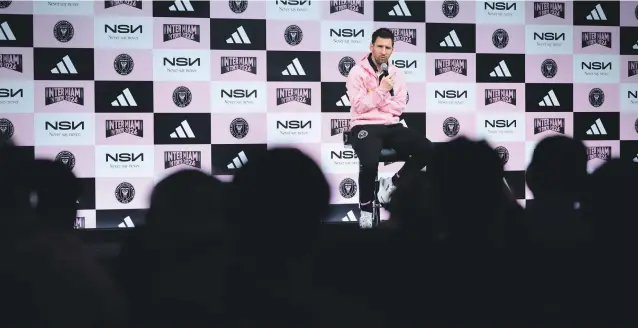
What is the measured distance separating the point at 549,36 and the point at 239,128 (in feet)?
6.17

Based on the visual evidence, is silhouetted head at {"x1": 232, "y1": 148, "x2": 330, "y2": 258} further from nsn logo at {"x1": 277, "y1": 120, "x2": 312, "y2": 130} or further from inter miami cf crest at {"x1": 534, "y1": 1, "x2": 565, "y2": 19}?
inter miami cf crest at {"x1": 534, "y1": 1, "x2": 565, "y2": 19}

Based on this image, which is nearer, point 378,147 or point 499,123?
point 378,147

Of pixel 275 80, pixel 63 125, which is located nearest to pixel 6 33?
pixel 63 125

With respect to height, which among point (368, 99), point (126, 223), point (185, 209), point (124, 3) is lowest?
point (126, 223)

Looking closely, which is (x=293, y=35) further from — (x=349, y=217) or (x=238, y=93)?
(x=349, y=217)

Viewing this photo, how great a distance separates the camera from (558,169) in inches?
44.4

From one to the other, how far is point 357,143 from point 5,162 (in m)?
1.88

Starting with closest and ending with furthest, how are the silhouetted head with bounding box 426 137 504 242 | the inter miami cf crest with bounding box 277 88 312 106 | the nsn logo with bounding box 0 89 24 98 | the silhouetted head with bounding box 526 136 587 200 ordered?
1. the silhouetted head with bounding box 426 137 504 242
2. the silhouetted head with bounding box 526 136 587 200
3. the nsn logo with bounding box 0 89 24 98
4. the inter miami cf crest with bounding box 277 88 312 106

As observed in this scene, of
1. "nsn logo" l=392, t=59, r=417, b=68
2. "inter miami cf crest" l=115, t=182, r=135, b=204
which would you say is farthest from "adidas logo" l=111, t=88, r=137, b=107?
"nsn logo" l=392, t=59, r=417, b=68

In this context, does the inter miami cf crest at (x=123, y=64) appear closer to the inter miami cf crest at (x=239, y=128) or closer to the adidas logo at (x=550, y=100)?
the inter miami cf crest at (x=239, y=128)

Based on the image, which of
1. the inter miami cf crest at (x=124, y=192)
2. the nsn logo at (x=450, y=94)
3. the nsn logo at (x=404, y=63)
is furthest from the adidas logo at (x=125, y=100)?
the nsn logo at (x=450, y=94)

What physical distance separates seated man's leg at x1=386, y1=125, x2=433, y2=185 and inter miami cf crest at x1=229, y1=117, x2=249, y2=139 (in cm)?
95

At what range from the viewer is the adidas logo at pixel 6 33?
3189 mm

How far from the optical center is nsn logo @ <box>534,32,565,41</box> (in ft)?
11.8
